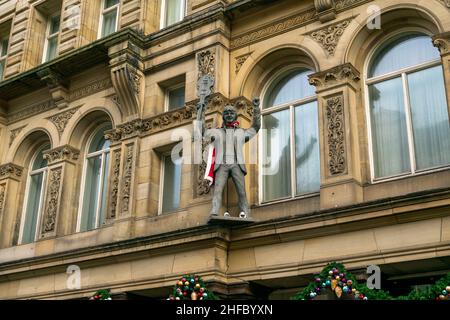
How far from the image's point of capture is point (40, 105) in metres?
19.8

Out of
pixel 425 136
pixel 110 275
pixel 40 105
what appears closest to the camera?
pixel 425 136

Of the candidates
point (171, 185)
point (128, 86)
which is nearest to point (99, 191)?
point (171, 185)

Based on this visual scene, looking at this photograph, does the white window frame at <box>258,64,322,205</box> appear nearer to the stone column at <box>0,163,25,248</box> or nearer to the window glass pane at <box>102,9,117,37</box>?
the window glass pane at <box>102,9,117,37</box>

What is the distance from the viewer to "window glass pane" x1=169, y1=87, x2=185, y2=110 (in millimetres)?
17052

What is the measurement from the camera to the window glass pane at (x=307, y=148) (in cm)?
1427

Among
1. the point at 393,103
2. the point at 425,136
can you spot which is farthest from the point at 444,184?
the point at 393,103

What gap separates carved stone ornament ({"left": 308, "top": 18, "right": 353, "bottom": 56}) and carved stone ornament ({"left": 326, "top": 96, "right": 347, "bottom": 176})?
1.30 meters

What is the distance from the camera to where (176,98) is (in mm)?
17219

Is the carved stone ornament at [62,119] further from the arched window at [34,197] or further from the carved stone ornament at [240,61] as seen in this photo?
the carved stone ornament at [240,61]

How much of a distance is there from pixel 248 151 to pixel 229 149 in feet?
3.31

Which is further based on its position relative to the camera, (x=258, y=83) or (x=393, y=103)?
(x=258, y=83)

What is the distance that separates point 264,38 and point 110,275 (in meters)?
6.87
